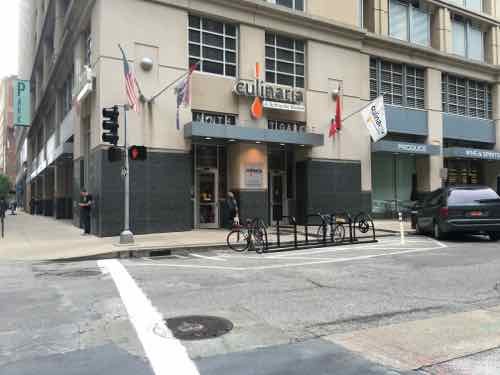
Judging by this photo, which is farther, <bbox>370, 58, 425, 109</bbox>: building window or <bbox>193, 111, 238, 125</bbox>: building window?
<bbox>370, 58, 425, 109</bbox>: building window

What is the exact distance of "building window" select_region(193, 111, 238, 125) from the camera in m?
18.3

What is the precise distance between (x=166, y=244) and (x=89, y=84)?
7131 millimetres

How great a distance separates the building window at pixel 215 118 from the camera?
60.1ft

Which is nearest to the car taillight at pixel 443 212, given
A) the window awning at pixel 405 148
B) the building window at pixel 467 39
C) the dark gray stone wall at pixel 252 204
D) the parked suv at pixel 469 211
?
the parked suv at pixel 469 211

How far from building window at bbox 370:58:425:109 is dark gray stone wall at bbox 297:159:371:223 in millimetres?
4814

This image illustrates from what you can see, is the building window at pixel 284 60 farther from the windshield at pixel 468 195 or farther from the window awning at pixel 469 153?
the window awning at pixel 469 153

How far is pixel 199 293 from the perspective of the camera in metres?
7.23

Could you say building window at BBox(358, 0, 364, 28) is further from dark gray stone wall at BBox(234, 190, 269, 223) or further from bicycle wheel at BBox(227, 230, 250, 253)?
bicycle wheel at BBox(227, 230, 250, 253)

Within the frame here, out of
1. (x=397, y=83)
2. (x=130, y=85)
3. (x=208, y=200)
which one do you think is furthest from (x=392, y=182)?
(x=130, y=85)

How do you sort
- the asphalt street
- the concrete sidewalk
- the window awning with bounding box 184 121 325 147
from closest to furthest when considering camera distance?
the asphalt street → the concrete sidewalk → the window awning with bounding box 184 121 325 147

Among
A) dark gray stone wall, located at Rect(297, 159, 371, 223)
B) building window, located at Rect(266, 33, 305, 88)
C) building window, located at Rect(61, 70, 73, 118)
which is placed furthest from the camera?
building window, located at Rect(61, 70, 73, 118)

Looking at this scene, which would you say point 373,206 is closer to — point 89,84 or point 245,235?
point 245,235

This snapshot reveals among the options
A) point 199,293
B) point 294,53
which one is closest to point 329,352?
point 199,293

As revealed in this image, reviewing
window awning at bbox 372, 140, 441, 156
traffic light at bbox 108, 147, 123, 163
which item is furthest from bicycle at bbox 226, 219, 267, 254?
window awning at bbox 372, 140, 441, 156
